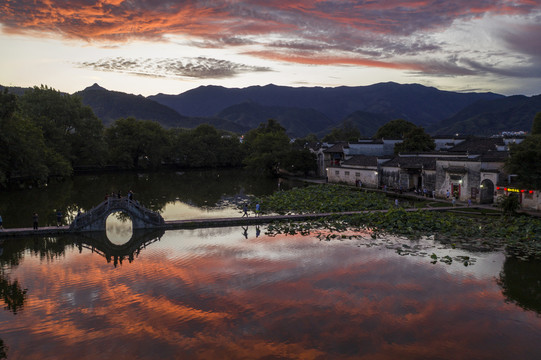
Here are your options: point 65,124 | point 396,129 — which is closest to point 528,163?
point 396,129

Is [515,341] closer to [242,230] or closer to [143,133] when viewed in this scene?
A: [242,230]

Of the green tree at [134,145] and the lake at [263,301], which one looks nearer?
the lake at [263,301]

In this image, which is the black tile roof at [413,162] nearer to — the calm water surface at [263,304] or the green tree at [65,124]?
the calm water surface at [263,304]

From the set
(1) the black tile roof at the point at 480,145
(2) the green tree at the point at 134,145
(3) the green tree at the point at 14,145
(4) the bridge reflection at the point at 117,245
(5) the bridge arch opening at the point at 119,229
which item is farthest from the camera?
(2) the green tree at the point at 134,145

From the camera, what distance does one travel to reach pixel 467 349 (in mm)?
16281

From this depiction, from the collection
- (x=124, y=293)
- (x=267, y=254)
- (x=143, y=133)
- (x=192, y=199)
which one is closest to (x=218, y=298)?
(x=124, y=293)

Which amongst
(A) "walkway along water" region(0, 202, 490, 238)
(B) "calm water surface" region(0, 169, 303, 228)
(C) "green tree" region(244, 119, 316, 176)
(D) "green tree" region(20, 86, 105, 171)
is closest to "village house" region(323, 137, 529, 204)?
(C) "green tree" region(244, 119, 316, 176)

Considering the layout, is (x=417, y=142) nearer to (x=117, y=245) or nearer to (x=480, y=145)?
(x=480, y=145)

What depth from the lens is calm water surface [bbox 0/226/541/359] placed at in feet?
54.0

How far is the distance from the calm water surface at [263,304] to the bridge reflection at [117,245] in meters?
0.30

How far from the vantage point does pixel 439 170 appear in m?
54.4

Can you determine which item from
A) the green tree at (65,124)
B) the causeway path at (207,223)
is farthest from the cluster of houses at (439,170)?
the green tree at (65,124)

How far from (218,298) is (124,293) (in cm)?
554

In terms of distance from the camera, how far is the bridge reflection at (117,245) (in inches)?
1159
